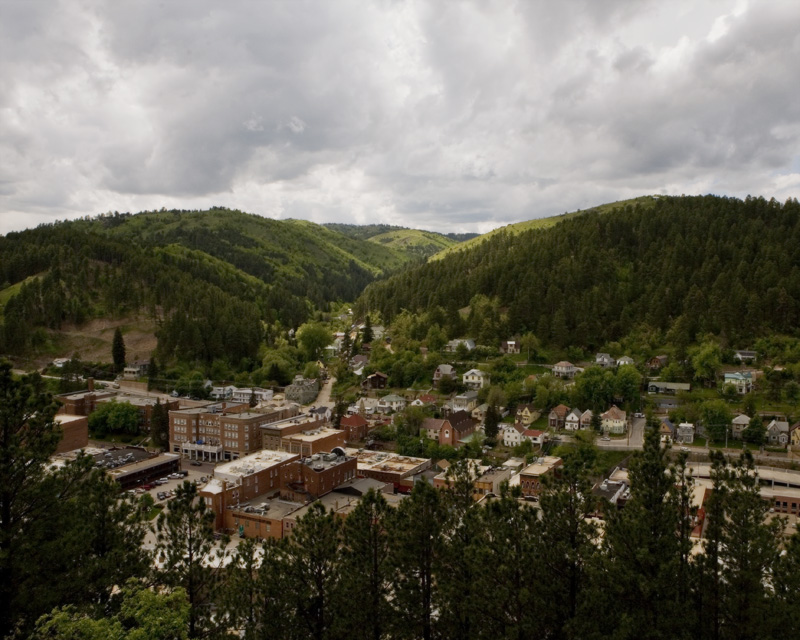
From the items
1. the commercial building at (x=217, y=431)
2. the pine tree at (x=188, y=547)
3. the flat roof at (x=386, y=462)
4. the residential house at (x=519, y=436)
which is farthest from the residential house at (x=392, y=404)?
the pine tree at (x=188, y=547)

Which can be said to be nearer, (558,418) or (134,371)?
(558,418)

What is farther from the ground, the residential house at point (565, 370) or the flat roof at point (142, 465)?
the residential house at point (565, 370)

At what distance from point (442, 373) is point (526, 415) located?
13.8m

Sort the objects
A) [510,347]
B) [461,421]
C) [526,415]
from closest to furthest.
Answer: [461,421] → [526,415] → [510,347]

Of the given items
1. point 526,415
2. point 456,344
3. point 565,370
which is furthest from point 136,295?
point 526,415

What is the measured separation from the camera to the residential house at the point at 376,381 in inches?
2928

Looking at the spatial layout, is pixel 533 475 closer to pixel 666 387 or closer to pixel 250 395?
pixel 666 387

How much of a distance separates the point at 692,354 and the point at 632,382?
10.7 m

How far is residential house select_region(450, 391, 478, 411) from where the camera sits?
63562mm

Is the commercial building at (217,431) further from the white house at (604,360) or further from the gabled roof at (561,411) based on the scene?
the white house at (604,360)

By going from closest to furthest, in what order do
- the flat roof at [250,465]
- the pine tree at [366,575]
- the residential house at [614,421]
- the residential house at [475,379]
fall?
the pine tree at [366,575] < the flat roof at [250,465] < the residential house at [614,421] < the residential house at [475,379]

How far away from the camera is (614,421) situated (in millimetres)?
56094

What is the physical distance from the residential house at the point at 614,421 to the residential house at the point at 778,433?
460 inches

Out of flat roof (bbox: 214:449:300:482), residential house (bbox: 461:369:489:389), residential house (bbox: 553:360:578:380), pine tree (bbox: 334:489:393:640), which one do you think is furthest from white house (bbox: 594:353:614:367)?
pine tree (bbox: 334:489:393:640)
